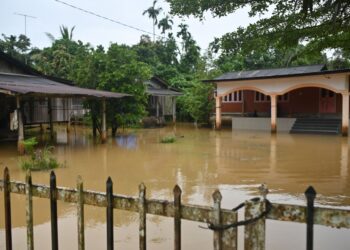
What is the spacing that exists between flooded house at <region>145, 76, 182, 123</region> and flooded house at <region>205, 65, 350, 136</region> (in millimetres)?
5281

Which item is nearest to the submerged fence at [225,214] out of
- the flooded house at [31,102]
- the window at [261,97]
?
the flooded house at [31,102]

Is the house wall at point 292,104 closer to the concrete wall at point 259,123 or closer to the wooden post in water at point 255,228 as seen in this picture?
the concrete wall at point 259,123

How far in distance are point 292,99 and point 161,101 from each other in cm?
1084

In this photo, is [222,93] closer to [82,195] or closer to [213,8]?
[213,8]

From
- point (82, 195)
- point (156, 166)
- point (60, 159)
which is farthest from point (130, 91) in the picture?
point (82, 195)

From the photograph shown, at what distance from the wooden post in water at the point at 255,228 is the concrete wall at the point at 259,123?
2201cm

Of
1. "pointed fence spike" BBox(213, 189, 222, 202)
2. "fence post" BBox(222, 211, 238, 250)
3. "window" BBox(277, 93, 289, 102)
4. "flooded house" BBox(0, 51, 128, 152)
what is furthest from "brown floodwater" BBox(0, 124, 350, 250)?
"window" BBox(277, 93, 289, 102)

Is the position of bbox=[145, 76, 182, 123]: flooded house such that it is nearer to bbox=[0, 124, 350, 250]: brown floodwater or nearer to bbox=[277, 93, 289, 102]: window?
bbox=[277, 93, 289, 102]: window

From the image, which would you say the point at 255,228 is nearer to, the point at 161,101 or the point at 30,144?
the point at 30,144

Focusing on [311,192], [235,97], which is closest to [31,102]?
[235,97]

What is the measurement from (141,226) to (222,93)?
895 inches

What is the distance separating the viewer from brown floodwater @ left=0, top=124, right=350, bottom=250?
17.1ft

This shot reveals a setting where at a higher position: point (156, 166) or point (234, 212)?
point (234, 212)

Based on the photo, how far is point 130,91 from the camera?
19.2 metres
